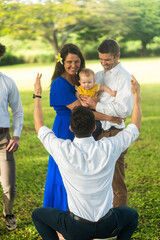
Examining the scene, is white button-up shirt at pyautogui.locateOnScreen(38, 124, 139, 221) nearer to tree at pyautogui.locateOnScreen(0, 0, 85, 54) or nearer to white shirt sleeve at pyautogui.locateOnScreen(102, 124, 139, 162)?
white shirt sleeve at pyautogui.locateOnScreen(102, 124, 139, 162)

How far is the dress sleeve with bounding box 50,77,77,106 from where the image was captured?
2754mm

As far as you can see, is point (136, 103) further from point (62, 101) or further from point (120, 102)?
point (62, 101)

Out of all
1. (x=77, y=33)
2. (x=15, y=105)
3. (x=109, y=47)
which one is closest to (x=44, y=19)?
(x=77, y=33)

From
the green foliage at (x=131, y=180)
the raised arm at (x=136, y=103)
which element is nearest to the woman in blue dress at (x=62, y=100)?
the green foliage at (x=131, y=180)

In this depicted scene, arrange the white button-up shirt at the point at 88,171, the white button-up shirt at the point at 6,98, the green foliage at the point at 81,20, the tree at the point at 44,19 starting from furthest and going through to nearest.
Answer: the green foliage at the point at 81,20 < the tree at the point at 44,19 < the white button-up shirt at the point at 6,98 < the white button-up shirt at the point at 88,171

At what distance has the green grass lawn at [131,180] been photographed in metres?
3.37

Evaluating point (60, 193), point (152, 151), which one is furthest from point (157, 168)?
point (60, 193)

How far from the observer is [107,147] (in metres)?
1.94

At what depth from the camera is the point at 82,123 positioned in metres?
1.94

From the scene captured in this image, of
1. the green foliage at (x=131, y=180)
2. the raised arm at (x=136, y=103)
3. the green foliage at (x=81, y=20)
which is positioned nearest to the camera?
the raised arm at (x=136, y=103)

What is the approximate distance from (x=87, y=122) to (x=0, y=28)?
2505cm

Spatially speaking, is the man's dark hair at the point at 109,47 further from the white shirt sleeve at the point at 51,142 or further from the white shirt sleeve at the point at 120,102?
the white shirt sleeve at the point at 51,142

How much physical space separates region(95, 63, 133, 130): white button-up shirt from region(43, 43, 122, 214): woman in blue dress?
0.08 m

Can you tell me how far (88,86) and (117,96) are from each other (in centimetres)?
24
